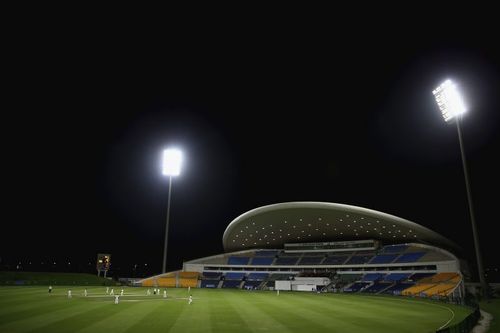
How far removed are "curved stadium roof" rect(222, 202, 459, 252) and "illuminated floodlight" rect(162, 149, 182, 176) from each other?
25363 mm

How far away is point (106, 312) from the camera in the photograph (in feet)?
72.8

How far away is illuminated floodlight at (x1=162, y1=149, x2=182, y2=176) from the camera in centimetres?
4334

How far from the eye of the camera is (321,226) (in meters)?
72.6

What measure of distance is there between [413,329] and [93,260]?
404 feet

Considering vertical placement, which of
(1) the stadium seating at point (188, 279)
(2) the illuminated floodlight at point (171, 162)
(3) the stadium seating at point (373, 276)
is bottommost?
(1) the stadium seating at point (188, 279)

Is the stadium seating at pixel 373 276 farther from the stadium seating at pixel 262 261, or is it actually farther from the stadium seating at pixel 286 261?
the stadium seating at pixel 262 261

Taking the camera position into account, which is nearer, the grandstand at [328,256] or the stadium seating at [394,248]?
the grandstand at [328,256]

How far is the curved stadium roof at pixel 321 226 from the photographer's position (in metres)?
62.0

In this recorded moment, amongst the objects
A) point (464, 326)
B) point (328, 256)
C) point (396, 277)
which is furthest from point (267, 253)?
point (464, 326)

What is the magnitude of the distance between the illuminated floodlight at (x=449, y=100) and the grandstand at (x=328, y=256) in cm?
2938

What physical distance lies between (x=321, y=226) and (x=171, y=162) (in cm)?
4043

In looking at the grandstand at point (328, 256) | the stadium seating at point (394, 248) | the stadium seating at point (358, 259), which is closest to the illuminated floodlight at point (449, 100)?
the grandstand at point (328, 256)

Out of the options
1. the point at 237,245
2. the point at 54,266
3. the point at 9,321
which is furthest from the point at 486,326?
the point at 54,266

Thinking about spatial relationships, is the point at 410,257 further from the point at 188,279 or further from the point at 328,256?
the point at 188,279
